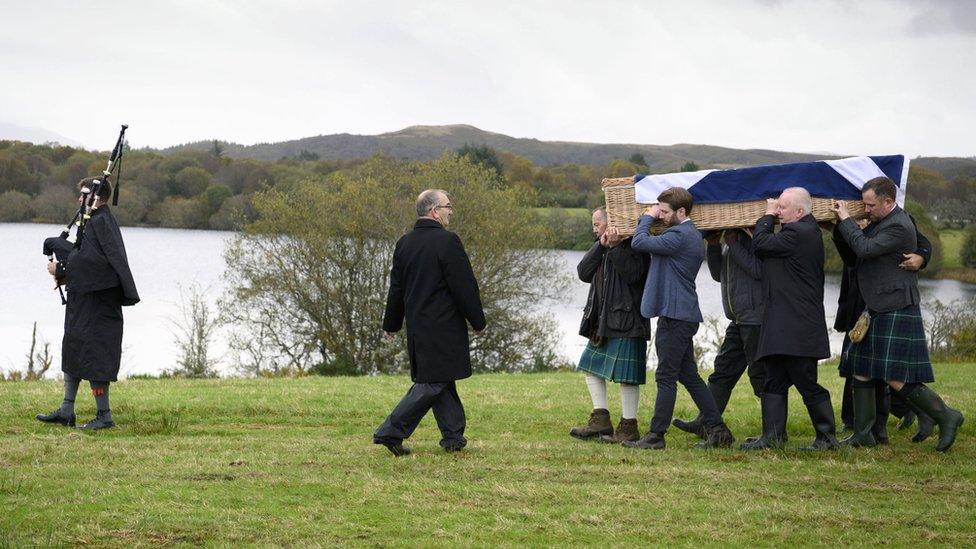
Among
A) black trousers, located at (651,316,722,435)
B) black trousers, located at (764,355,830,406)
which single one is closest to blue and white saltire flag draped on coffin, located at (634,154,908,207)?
black trousers, located at (651,316,722,435)

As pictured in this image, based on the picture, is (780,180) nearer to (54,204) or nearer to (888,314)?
(888,314)

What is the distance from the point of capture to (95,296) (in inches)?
383

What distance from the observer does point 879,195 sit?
27.8 ft

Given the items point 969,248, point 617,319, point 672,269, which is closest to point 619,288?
point 617,319

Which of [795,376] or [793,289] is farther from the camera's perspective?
[795,376]

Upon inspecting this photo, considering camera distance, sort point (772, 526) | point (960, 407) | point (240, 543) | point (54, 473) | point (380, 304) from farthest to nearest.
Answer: point (380, 304) → point (960, 407) → point (54, 473) → point (772, 526) → point (240, 543)

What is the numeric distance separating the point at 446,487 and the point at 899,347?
409 cm

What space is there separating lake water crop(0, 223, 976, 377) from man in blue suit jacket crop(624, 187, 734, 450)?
1732cm

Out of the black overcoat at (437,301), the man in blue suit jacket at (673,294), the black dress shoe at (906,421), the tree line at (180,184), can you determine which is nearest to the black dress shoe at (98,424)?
the black overcoat at (437,301)

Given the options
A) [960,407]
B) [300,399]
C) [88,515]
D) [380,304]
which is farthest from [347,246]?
[88,515]

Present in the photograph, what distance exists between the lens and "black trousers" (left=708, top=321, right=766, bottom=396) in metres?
9.02

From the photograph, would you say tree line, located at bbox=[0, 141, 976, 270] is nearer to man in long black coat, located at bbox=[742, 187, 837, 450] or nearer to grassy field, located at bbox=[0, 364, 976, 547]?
grassy field, located at bbox=[0, 364, 976, 547]

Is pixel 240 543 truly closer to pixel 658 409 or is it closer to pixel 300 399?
pixel 658 409

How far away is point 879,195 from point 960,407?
13.7ft
